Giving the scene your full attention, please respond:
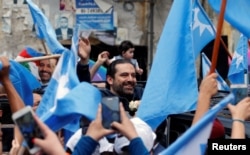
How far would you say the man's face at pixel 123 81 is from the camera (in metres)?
6.20

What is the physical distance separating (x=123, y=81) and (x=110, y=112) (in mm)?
2872

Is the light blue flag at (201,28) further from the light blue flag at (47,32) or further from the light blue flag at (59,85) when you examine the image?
the light blue flag at (59,85)

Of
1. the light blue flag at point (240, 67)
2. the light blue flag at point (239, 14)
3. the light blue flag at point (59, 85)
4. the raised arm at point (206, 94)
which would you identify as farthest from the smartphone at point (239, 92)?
the light blue flag at point (240, 67)

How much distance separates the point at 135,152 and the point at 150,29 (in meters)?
15.3

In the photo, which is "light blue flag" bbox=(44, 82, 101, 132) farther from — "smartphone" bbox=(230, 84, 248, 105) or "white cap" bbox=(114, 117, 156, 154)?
"smartphone" bbox=(230, 84, 248, 105)

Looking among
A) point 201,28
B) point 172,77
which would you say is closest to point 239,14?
point 172,77

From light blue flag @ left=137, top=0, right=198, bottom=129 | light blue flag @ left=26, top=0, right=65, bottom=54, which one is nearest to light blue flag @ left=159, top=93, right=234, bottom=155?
light blue flag @ left=137, top=0, right=198, bottom=129

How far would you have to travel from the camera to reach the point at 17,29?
61.1ft

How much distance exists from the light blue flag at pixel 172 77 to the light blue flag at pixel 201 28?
0.69 metres

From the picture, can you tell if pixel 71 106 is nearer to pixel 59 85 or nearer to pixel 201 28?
pixel 59 85

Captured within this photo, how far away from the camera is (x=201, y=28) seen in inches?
255

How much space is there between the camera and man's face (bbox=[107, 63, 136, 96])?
244 inches

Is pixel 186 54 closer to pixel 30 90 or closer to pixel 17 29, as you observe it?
pixel 30 90

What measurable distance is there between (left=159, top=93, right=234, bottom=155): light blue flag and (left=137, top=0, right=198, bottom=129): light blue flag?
5.48 feet
